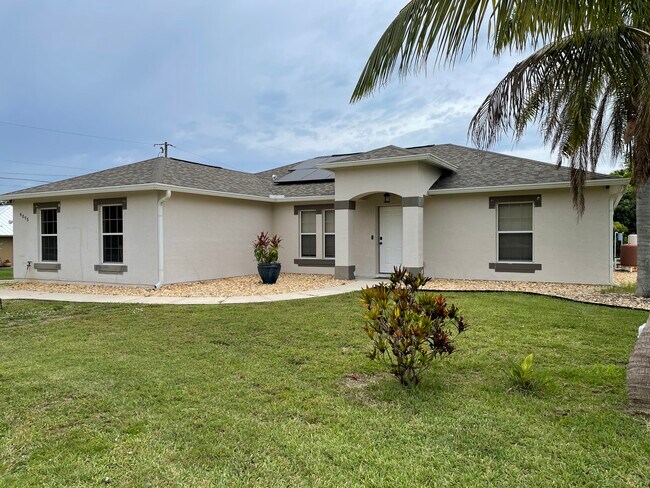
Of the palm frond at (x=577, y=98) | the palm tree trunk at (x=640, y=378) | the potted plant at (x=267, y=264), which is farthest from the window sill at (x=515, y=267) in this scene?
the palm tree trunk at (x=640, y=378)

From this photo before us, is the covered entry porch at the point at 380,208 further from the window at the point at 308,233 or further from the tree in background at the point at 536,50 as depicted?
the tree in background at the point at 536,50

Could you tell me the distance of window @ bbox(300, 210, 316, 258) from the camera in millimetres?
15820

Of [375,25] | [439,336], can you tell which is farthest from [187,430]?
[375,25]

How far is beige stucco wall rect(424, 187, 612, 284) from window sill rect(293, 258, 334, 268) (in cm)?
339

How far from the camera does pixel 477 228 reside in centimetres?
1309

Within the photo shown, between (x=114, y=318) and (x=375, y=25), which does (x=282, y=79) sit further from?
(x=375, y=25)

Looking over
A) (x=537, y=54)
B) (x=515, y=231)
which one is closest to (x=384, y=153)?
(x=515, y=231)

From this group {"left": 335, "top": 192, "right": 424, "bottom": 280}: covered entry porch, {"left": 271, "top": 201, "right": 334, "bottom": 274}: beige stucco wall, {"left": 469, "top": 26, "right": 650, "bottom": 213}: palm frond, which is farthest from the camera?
{"left": 271, "top": 201, "right": 334, "bottom": 274}: beige stucco wall

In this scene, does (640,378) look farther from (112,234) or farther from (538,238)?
(112,234)

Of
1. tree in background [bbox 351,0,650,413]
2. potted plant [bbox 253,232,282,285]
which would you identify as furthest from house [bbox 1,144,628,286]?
tree in background [bbox 351,0,650,413]

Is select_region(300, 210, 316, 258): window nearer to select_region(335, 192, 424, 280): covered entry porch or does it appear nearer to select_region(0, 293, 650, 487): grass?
select_region(335, 192, 424, 280): covered entry porch

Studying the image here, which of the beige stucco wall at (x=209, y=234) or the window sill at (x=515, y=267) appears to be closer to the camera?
the window sill at (x=515, y=267)

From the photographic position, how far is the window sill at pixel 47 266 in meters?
14.2

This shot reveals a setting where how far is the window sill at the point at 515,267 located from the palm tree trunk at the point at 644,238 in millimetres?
2860
